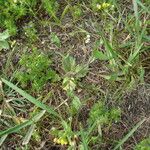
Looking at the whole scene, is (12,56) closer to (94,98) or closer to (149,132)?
(94,98)

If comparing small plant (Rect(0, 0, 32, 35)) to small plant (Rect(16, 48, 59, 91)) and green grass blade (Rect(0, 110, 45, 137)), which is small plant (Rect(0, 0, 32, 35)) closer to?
small plant (Rect(16, 48, 59, 91))

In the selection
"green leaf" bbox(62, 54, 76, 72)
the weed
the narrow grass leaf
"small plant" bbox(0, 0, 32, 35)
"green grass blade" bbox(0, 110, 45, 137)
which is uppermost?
"small plant" bbox(0, 0, 32, 35)

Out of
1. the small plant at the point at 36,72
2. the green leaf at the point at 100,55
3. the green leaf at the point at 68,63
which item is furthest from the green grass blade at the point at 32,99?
A: the green leaf at the point at 100,55

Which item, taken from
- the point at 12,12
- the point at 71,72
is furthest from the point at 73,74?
the point at 12,12

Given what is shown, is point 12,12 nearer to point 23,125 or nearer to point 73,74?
point 73,74

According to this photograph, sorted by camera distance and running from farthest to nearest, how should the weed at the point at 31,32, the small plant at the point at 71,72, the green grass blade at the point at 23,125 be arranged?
the weed at the point at 31,32 < the small plant at the point at 71,72 < the green grass blade at the point at 23,125

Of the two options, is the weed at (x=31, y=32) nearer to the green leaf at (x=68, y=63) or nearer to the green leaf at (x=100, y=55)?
the green leaf at (x=68, y=63)

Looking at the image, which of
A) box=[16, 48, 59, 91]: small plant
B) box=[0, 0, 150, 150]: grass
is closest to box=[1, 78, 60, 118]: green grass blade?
box=[0, 0, 150, 150]: grass
